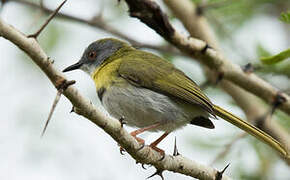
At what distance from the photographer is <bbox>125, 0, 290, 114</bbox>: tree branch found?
406 cm

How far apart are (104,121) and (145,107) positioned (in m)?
1.62

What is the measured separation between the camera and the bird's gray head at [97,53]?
19.9ft

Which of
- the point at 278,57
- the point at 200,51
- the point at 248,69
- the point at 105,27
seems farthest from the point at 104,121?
the point at 105,27

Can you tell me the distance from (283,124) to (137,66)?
244cm

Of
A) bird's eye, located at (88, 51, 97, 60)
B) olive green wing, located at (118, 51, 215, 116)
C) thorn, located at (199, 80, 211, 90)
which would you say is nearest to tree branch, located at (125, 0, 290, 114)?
olive green wing, located at (118, 51, 215, 116)

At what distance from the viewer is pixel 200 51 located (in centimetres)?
467

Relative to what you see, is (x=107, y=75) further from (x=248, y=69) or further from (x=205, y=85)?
(x=248, y=69)

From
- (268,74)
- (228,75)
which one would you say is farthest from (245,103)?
(228,75)

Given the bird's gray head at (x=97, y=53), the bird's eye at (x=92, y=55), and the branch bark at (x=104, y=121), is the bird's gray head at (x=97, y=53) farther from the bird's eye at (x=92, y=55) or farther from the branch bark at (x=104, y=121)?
the branch bark at (x=104, y=121)

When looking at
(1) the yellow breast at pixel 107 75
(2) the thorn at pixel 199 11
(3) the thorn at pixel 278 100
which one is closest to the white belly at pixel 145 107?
(1) the yellow breast at pixel 107 75

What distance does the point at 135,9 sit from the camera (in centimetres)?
406

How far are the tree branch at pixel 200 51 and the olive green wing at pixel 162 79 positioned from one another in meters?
0.33

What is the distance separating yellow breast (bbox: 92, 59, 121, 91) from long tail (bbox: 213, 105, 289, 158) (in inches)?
42.6

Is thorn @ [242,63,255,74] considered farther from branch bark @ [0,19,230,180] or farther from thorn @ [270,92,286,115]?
branch bark @ [0,19,230,180]
